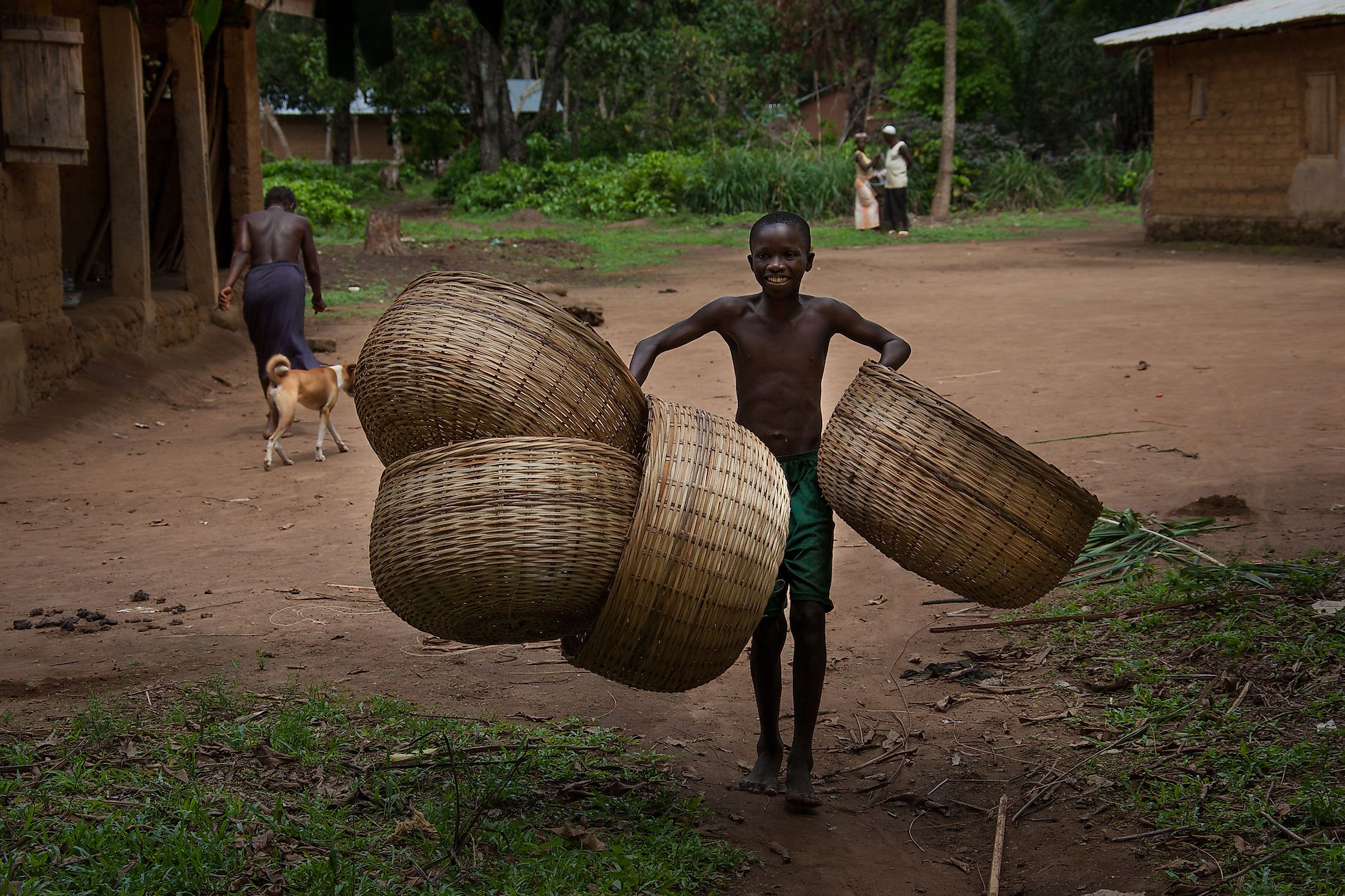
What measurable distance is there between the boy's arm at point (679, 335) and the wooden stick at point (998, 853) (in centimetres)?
A: 155

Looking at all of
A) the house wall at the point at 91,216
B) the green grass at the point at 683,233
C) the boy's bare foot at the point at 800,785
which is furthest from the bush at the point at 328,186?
the boy's bare foot at the point at 800,785

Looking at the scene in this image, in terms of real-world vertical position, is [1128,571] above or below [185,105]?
below

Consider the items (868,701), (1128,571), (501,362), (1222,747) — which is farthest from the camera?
(1128,571)

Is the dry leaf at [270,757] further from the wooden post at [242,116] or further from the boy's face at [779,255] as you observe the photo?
the wooden post at [242,116]

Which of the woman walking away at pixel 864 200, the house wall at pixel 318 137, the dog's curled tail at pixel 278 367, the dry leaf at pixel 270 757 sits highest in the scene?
the house wall at pixel 318 137

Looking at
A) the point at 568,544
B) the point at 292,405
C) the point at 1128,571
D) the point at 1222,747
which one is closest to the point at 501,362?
the point at 568,544

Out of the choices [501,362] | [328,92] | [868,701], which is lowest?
[868,701]

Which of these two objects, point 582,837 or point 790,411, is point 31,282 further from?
point 582,837

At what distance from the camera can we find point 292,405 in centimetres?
780

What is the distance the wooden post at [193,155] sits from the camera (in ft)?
37.1

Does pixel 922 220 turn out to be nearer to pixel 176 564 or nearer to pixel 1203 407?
pixel 1203 407

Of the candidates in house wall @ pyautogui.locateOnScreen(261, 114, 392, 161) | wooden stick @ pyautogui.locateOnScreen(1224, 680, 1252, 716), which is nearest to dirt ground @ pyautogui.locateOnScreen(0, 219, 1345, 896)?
wooden stick @ pyautogui.locateOnScreen(1224, 680, 1252, 716)

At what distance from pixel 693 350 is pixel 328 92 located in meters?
22.7

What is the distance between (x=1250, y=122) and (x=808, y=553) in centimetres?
1611
